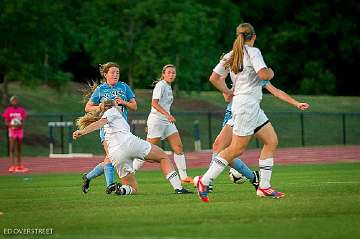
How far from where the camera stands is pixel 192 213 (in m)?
13.9

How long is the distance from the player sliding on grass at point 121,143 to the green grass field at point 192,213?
1.33 feet

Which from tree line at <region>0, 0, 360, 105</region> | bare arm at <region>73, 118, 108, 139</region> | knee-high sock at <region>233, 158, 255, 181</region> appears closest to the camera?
bare arm at <region>73, 118, 108, 139</region>

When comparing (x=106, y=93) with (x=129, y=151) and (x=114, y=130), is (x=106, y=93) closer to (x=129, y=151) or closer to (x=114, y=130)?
(x=114, y=130)

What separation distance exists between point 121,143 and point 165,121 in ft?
17.0

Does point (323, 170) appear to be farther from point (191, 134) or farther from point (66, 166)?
point (191, 134)

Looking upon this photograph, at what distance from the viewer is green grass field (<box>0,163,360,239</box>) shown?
39.4 ft

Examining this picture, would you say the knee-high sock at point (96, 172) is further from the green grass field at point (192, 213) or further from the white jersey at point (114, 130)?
the white jersey at point (114, 130)

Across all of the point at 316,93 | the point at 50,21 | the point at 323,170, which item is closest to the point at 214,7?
the point at 316,93

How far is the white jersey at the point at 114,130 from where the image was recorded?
1725cm

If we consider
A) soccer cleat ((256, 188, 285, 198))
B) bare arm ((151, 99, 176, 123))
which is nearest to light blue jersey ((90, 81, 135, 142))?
bare arm ((151, 99, 176, 123))

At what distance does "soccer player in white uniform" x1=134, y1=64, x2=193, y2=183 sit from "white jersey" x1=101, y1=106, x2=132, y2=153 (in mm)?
3996

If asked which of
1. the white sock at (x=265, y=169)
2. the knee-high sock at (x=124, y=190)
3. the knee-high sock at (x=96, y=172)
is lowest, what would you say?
the knee-high sock at (x=124, y=190)

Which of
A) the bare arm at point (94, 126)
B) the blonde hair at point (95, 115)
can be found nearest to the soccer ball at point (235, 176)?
the blonde hair at point (95, 115)

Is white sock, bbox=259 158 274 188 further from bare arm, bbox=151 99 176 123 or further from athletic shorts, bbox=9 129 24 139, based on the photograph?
athletic shorts, bbox=9 129 24 139
